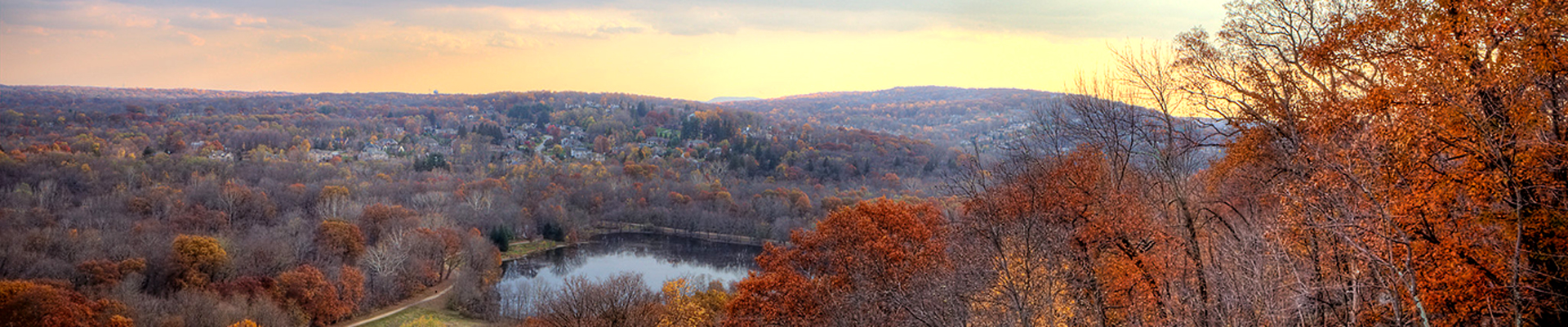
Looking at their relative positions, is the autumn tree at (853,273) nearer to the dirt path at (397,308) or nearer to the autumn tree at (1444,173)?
the autumn tree at (1444,173)

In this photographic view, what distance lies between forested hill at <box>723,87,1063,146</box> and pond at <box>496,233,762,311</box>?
3137 centimetres

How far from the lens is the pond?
3666cm

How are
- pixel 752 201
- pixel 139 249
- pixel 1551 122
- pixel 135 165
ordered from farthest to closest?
pixel 752 201 → pixel 135 165 → pixel 139 249 → pixel 1551 122

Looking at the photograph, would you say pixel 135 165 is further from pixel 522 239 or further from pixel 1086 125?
pixel 1086 125

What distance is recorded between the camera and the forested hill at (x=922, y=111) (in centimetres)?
8544

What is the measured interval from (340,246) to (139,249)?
685cm

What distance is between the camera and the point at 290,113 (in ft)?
303

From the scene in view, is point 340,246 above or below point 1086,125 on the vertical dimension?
below

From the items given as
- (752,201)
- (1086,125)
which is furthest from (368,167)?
(1086,125)

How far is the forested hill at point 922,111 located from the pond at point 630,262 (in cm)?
3137

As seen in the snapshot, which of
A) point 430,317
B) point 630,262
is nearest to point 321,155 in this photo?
point 630,262

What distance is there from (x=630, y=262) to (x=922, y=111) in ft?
245

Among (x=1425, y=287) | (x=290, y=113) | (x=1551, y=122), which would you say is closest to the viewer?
(x=1551, y=122)

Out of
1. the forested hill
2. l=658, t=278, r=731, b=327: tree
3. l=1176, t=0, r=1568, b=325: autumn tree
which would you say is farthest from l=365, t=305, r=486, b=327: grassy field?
the forested hill
